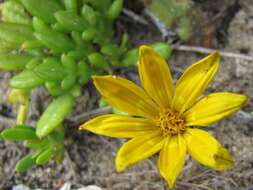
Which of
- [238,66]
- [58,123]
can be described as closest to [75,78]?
[58,123]

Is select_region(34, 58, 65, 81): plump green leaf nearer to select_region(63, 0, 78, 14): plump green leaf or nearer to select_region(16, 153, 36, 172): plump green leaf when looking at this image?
select_region(63, 0, 78, 14): plump green leaf

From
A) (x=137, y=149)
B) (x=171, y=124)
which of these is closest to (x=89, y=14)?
(x=171, y=124)

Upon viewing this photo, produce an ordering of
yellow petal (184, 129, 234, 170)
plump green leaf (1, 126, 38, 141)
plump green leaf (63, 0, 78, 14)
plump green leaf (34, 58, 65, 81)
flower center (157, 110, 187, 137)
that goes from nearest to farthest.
→ yellow petal (184, 129, 234, 170), flower center (157, 110, 187, 137), plump green leaf (1, 126, 38, 141), plump green leaf (34, 58, 65, 81), plump green leaf (63, 0, 78, 14)

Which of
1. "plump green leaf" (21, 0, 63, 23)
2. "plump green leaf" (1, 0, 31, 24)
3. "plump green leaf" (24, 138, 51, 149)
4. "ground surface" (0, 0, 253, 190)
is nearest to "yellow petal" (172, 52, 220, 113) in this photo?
"ground surface" (0, 0, 253, 190)

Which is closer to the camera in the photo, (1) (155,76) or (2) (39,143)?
(1) (155,76)

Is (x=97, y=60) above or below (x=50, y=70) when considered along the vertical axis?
above

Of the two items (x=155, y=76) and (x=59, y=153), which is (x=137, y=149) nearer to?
(x=155, y=76)
